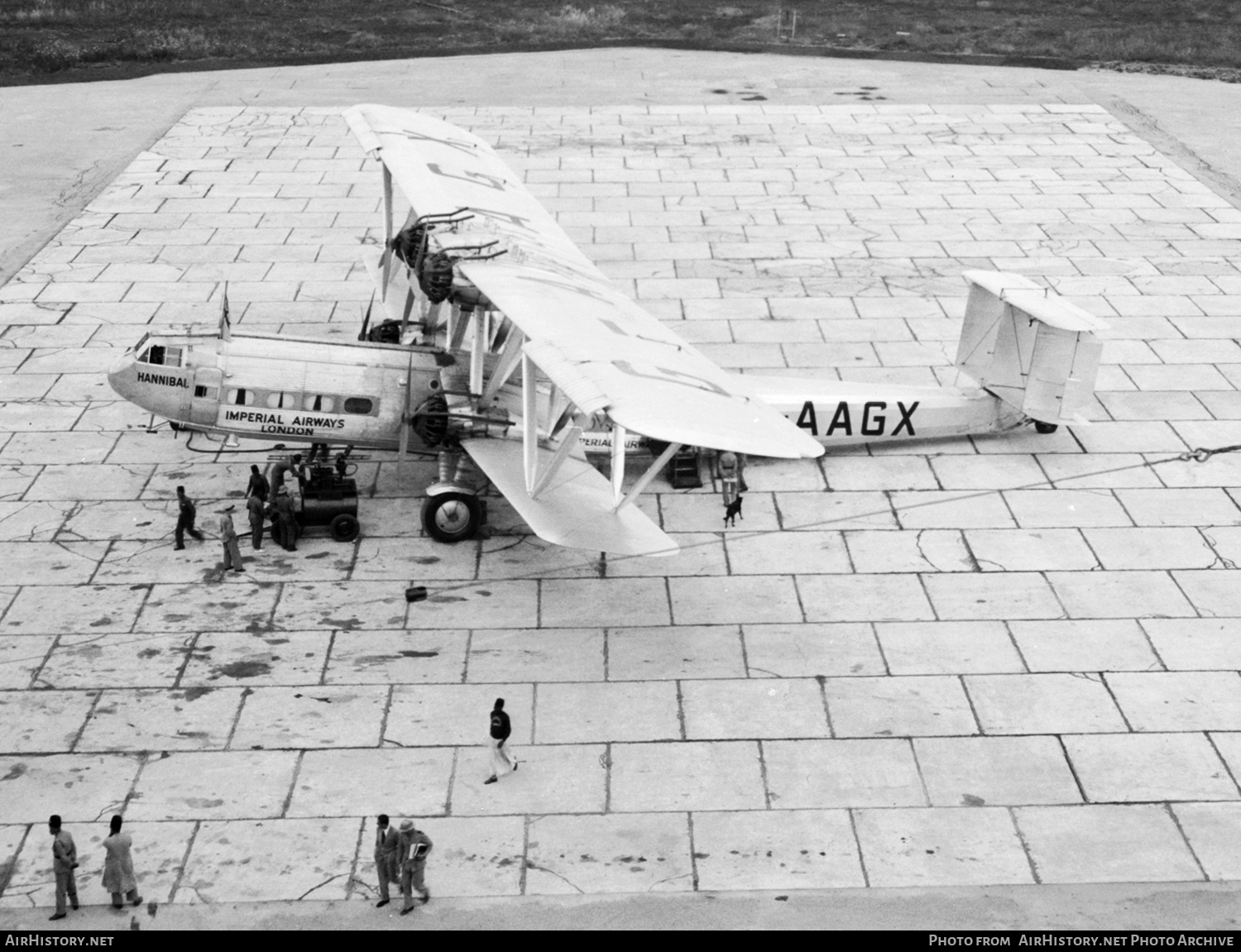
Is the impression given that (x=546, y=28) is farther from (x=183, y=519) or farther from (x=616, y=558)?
(x=616, y=558)

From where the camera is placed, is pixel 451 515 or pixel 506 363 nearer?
pixel 451 515

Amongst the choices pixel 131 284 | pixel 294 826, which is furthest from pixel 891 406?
pixel 131 284

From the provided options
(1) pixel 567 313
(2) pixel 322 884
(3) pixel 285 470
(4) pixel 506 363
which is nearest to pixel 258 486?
(3) pixel 285 470

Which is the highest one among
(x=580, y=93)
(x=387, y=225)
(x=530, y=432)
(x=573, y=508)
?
(x=530, y=432)

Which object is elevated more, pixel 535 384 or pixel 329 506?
pixel 535 384

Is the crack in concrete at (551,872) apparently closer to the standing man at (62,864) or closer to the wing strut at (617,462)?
the standing man at (62,864)
